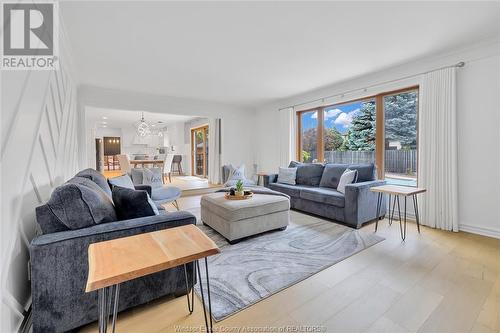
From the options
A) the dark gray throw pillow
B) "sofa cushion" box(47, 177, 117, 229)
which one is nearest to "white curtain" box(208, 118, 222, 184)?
the dark gray throw pillow

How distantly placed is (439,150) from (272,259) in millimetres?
2879

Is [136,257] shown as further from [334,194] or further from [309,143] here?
[309,143]

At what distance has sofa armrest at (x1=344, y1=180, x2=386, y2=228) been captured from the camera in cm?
312

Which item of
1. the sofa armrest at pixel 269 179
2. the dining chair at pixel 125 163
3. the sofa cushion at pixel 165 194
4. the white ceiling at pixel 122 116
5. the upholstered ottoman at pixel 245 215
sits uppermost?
the white ceiling at pixel 122 116

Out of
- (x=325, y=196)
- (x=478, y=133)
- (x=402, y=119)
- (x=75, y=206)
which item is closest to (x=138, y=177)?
(x=75, y=206)

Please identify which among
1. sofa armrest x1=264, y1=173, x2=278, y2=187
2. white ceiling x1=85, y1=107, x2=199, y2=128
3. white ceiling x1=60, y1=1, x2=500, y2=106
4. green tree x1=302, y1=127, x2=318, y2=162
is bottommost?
sofa armrest x1=264, y1=173, x2=278, y2=187

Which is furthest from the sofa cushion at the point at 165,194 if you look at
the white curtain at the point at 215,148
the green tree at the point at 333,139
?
the green tree at the point at 333,139

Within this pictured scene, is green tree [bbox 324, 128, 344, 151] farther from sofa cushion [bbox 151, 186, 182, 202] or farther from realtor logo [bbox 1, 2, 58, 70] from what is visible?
realtor logo [bbox 1, 2, 58, 70]

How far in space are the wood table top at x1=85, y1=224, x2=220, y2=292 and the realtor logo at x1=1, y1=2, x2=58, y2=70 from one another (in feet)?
4.00

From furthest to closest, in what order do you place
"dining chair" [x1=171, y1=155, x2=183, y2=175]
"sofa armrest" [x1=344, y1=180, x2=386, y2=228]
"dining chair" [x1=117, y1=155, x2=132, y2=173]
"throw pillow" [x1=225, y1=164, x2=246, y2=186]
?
"dining chair" [x1=171, y1=155, x2=183, y2=175]
"dining chair" [x1=117, y1=155, x2=132, y2=173]
"throw pillow" [x1=225, y1=164, x2=246, y2=186]
"sofa armrest" [x1=344, y1=180, x2=386, y2=228]

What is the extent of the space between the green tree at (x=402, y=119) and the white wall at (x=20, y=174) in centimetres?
469

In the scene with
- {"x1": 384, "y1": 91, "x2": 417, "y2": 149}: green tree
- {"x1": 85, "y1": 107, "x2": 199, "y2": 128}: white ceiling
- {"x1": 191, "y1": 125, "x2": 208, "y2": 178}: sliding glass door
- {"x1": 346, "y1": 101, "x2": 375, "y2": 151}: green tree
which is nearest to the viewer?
{"x1": 384, "y1": 91, "x2": 417, "y2": 149}: green tree

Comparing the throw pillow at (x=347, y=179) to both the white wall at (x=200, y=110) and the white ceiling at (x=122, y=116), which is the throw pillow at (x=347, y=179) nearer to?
the white wall at (x=200, y=110)

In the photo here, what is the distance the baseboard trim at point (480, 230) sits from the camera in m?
2.78
